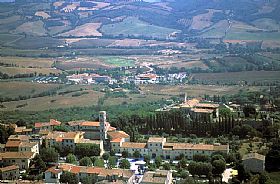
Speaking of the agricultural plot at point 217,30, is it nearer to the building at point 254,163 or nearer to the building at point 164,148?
the building at point 164,148

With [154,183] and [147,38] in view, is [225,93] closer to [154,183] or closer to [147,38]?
[154,183]

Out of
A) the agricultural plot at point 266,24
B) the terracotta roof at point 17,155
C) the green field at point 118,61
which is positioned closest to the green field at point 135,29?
the agricultural plot at point 266,24

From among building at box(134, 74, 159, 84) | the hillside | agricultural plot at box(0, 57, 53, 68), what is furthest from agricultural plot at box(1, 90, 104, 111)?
the hillside

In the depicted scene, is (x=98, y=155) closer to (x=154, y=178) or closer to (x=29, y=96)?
(x=154, y=178)

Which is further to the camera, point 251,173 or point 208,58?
point 208,58

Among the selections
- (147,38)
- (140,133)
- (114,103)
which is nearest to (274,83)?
(114,103)

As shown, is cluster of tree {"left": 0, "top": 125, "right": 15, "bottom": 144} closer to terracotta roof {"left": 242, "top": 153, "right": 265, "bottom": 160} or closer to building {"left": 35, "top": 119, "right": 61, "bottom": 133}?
building {"left": 35, "top": 119, "right": 61, "bottom": 133}
